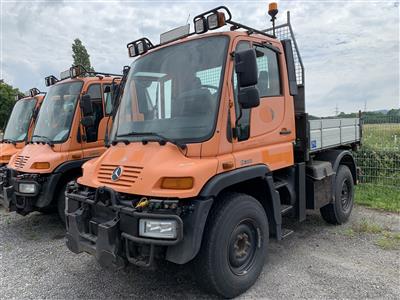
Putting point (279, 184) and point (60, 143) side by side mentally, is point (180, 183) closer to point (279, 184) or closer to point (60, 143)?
point (279, 184)

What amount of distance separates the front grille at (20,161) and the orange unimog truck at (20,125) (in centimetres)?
155

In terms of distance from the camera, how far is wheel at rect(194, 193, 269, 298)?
308 centimetres

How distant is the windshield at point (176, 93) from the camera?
3.25 m

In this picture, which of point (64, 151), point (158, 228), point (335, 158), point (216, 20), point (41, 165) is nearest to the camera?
point (158, 228)

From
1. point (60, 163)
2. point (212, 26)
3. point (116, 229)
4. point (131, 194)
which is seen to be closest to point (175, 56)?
point (212, 26)

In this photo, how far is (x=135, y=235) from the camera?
2.89 meters

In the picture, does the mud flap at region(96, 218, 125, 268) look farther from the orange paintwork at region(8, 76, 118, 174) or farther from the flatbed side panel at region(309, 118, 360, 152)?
the flatbed side panel at region(309, 118, 360, 152)

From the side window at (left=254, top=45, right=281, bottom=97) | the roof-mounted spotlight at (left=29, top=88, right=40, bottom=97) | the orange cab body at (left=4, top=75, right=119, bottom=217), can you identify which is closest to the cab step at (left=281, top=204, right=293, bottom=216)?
the side window at (left=254, top=45, right=281, bottom=97)

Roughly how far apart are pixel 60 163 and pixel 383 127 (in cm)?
668

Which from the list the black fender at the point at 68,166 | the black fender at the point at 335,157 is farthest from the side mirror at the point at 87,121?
the black fender at the point at 335,157

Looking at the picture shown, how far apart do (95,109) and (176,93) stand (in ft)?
9.49

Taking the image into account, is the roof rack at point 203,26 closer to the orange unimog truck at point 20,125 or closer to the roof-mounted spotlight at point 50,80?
the roof-mounted spotlight at point 50,80

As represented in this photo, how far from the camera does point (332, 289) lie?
347cm

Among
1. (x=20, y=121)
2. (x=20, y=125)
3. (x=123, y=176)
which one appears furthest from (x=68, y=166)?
(x=20, y=121)
